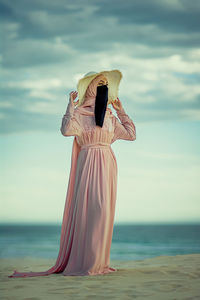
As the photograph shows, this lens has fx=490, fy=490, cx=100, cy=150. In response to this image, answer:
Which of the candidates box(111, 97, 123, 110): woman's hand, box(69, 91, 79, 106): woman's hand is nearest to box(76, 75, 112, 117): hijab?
box(69, 91, 79, 106): woman's hand

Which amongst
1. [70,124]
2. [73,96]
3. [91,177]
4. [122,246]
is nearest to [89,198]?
[91,177]

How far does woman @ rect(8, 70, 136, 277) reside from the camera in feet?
18.4

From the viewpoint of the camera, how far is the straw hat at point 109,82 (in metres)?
6.05

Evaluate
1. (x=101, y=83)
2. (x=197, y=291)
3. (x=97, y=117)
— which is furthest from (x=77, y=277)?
(x=101, y=83)

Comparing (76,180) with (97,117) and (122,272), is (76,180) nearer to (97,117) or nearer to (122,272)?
(97,117)

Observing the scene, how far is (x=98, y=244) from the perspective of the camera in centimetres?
559

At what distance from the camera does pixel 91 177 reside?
5871mm

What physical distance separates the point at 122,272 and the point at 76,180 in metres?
1.22

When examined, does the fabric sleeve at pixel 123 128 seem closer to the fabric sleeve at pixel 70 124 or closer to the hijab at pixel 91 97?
the hijab at pixel 91 97

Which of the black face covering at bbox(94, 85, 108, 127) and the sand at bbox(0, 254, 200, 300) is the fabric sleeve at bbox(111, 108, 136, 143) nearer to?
the black face covering at bbox(94, 85, 108, 127)

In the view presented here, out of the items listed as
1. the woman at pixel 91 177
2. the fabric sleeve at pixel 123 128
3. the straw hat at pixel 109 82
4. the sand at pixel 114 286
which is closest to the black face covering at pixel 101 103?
the woman at pixel 91 177

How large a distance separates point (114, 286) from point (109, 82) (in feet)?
8.84

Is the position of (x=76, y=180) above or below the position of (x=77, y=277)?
above

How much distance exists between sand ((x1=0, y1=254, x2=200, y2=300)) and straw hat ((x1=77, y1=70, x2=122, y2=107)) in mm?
2163
